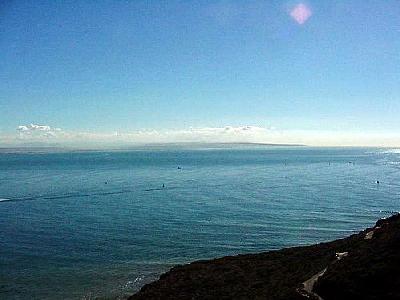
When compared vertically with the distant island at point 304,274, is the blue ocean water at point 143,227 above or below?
below

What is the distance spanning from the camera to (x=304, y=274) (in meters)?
25.5

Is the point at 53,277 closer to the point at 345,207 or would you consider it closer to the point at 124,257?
the point at 124,257

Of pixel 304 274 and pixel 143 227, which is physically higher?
pixel 304 274

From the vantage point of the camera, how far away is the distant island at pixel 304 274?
778 inches

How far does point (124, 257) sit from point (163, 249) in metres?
4.62

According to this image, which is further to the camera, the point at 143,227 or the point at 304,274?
the point at 143,227

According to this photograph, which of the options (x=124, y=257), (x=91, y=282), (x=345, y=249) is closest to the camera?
(x=345, y=249)

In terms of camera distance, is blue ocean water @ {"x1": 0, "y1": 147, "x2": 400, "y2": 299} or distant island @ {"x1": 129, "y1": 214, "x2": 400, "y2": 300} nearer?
distant island @ {"x1": 129, "y1": 214, "x2": 400, "y2": 300}

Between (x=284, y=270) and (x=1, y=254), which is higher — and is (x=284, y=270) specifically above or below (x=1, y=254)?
above

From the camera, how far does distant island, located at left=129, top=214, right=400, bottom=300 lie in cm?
1977

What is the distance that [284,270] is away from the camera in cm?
2812

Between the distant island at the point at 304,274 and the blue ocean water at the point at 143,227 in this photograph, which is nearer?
the distant island at the point at 304,274

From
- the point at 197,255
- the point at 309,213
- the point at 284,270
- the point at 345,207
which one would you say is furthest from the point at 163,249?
the point at 345,207

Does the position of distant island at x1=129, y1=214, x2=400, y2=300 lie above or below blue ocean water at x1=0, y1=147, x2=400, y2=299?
above
